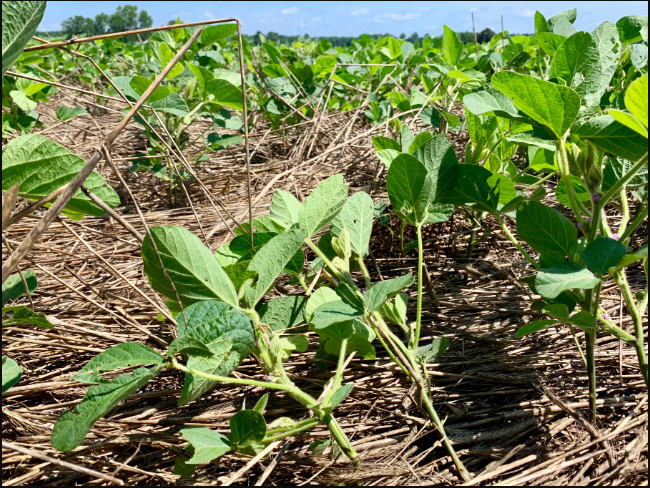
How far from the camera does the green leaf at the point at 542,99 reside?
0.71 metres

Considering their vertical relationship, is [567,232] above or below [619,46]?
below

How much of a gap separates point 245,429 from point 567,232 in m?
0.57

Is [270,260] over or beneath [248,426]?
over

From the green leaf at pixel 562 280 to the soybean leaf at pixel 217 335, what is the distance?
0.40 m

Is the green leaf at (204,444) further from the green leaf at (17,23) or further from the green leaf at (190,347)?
the green leaf at (17,23)

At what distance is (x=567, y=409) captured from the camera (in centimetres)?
83

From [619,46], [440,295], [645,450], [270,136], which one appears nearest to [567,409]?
[645,450]

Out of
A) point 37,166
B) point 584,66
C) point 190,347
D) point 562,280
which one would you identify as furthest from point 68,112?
point 562,280

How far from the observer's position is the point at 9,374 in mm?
609

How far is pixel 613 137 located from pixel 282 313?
0.60m

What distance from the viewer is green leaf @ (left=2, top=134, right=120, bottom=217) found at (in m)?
0.67

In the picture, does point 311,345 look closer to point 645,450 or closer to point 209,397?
point 209,397

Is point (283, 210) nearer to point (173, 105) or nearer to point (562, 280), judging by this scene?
point (562, 280)

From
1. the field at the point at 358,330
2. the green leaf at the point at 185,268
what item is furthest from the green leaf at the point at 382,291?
the green leaf at the point at 185,268
